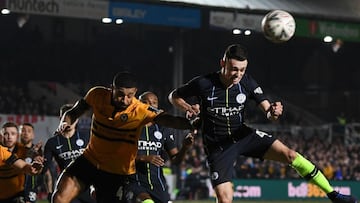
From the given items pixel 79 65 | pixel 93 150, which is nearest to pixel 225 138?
pixel 93 150

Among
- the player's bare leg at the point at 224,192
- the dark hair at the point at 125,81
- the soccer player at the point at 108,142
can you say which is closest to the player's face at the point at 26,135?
the soccer player at the point at 108,142

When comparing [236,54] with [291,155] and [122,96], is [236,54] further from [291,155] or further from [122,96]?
[122,96]

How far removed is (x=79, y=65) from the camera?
119 feet

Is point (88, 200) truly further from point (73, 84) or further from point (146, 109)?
point (73, 84)

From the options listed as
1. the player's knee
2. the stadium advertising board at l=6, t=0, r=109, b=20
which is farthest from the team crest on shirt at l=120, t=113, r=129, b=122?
the stadium advertising board at l=6, t=0, r=109, b=20

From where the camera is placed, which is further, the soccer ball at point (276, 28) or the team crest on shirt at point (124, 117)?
the soccer ball at point (276, 28)

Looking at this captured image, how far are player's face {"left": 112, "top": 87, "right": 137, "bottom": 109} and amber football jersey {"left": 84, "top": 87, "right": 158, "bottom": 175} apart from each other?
0.10 m

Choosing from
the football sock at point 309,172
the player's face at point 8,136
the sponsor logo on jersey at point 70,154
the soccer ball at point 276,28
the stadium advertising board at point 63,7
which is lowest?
the football sock at point 309,172

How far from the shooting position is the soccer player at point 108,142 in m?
8.64

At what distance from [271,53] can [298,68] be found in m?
1.90

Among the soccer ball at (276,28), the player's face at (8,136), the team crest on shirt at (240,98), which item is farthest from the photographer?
the soccer ball at (276,28)

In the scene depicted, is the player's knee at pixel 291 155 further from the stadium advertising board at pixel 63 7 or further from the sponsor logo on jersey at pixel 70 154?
the stadium advertising board at pixel 63 7

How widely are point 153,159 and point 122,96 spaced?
1503mm

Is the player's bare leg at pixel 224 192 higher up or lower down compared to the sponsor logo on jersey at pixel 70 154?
lower down
